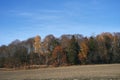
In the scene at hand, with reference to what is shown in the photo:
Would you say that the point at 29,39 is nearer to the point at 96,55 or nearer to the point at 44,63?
the point at 44,63

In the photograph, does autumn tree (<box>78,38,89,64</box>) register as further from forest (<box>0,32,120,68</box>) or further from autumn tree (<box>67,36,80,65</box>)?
autumn tree (<box>67,36,80,65</box>)

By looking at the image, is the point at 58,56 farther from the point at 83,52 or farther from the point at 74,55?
the point at 83,52

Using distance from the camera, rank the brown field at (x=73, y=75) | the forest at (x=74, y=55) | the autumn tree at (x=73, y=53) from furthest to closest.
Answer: the forest at (x=74, y=55)
the autumn tree at (x=73, y=53)
the brown field at (x=73, y=75)

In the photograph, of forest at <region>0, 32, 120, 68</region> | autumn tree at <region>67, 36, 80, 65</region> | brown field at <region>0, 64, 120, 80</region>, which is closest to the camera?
brown field at <region>0, 64, 120, 80</region>

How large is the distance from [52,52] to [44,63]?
19.5ft

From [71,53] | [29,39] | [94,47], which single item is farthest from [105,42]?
[29,39]

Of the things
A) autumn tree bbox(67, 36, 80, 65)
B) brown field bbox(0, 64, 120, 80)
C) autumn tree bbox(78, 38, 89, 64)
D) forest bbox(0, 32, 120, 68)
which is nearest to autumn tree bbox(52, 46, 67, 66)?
forest bbox(0, 32, 120, 68)

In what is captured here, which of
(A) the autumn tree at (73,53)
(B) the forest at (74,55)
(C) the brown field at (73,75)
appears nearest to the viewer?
(C) the brown field at (73,75)

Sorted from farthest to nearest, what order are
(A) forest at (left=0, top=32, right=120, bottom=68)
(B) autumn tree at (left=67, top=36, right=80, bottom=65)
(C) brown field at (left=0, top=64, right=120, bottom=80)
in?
(A) forest at (left=0, top=32, right=120, bottom=68)
(B) autumn tree at (left=67, top=36, right=80, bottom=65)
(C) brown field at (left=0, top=64, right=120, bottom=80)

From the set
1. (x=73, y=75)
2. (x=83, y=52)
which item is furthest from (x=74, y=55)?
(x=73, y=75)

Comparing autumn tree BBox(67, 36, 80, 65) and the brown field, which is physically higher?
autumn tree BBox(67, 36, 80, 65)

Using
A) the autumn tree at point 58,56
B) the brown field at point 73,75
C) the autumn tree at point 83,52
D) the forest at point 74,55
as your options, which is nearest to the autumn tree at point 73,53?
the forest at point 74,55

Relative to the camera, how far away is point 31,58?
11969cm

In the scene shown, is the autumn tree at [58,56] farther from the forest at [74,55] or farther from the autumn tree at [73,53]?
the autumn tree at [73,53]
